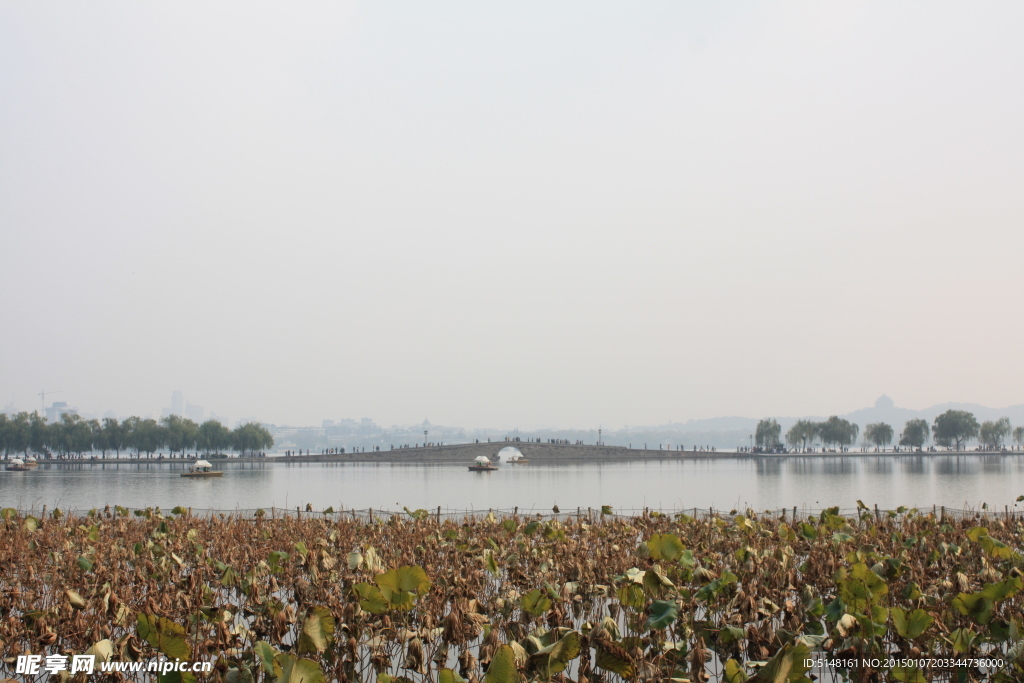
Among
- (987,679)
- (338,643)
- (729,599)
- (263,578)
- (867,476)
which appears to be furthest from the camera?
(867,476)

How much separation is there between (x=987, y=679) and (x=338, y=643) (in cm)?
680

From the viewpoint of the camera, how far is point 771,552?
1134cm

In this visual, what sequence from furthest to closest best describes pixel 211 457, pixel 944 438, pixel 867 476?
pixel 944 438 < pixel 211 457 < pixel 867 476

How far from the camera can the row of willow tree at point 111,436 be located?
10712 centimetres

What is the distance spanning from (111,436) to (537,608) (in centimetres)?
11974

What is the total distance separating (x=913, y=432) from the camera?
132 metres

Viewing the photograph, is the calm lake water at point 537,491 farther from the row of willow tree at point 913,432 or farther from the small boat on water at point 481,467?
the row of willow tree at point 913,432

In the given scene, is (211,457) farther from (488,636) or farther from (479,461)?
(488,636)

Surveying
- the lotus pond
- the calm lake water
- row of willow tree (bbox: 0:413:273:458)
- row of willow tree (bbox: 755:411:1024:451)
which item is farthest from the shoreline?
the lotus pond

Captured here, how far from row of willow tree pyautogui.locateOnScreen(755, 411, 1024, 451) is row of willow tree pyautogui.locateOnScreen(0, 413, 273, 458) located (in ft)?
305

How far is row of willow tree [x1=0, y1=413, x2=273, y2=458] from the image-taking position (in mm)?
107125

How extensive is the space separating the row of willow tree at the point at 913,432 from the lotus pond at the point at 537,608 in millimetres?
130821

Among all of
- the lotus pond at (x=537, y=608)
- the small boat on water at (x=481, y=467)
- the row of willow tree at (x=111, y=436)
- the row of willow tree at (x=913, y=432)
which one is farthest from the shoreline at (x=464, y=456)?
the lotus pond at (x=537, y=608)

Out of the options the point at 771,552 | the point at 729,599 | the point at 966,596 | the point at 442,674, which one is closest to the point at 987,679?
the point at 966,596
